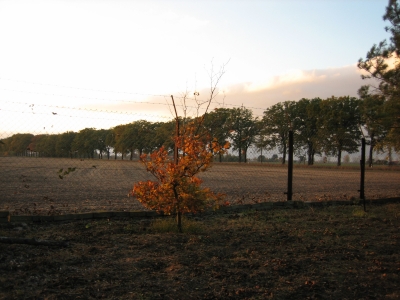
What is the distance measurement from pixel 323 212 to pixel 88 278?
6098mm

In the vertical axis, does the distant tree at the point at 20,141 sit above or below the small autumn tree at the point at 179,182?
Result: above

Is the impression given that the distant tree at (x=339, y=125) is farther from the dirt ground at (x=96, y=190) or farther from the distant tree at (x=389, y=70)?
the distant tree at (x=389, y=70)

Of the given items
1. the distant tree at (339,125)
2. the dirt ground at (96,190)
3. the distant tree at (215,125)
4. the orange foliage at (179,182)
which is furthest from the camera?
the distant tree at (339,125)

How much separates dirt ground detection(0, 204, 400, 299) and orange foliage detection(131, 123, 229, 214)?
0.51 meters

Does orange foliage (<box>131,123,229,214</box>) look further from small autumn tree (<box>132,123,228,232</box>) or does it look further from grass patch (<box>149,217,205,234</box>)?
grass patch (<box>149,217,205,234</box>)

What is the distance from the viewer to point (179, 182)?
5.52 metres

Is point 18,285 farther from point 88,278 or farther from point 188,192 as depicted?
point 188,192

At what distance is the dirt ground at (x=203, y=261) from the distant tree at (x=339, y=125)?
4314cm

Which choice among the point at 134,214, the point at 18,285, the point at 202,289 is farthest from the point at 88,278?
the point at 134,214

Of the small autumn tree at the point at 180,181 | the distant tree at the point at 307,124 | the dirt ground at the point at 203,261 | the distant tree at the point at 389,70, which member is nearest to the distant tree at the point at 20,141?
the dirt ground at the point at 203,261

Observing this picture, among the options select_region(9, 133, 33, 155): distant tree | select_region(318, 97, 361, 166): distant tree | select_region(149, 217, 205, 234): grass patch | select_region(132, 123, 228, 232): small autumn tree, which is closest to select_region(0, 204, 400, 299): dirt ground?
select_region(149, 217, 205, 234): grass patch

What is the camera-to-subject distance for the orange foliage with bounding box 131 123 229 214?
5523 millimetres

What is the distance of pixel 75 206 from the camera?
Answer: 8719 mm

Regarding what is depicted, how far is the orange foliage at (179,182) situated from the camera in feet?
18.1
